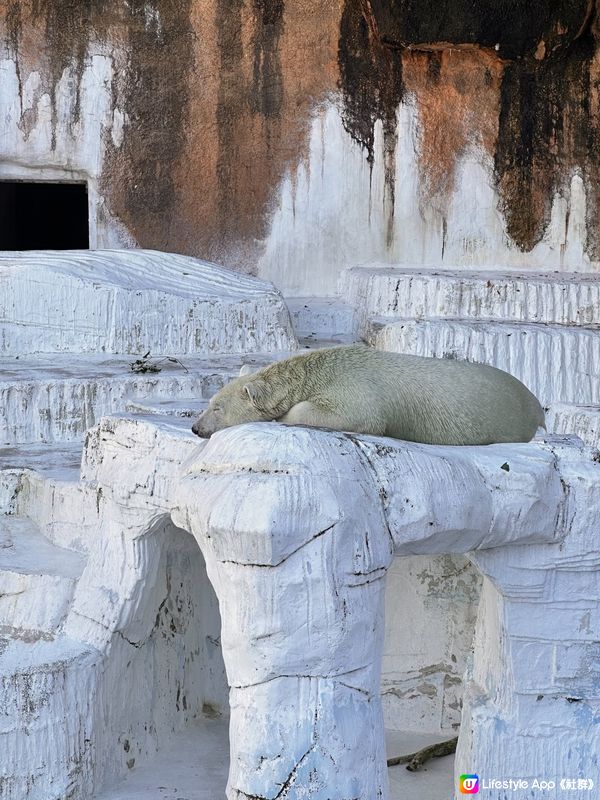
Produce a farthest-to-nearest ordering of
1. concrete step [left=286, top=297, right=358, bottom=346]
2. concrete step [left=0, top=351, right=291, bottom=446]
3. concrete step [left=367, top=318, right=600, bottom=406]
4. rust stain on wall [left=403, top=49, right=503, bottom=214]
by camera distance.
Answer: rust stain on wall [left=403, top=49, right=503, bottom=214], concrete step [left=286, top=297, right=358, bottom=346], concrete step [left=367, top=318, right=600, bottom=406], concrete step [left=0, top=351, right=291, bottom=446]

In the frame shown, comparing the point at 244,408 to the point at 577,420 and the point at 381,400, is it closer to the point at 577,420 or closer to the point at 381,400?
the point at 381,400

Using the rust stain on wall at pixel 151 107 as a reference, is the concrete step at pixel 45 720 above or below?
below

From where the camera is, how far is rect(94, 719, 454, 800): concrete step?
459cm

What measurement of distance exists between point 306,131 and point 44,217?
25.3 feet

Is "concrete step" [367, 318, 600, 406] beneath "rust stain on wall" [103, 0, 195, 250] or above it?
beneath

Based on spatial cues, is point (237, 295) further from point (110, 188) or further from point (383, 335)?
point (110, 188)

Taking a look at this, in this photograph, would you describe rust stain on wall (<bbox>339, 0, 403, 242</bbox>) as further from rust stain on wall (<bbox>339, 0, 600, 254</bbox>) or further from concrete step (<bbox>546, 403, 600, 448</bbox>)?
concrete step (<bbox>546, 403, 600, 448</bbox>)

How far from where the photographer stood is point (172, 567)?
196 inches

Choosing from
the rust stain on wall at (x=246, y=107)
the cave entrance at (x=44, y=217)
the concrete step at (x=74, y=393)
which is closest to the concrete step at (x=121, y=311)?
the concrete step at (x=74, y=393)

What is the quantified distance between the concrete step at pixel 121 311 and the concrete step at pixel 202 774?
9.20ft

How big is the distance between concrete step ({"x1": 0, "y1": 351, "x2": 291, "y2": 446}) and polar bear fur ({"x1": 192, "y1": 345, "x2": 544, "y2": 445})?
182cm

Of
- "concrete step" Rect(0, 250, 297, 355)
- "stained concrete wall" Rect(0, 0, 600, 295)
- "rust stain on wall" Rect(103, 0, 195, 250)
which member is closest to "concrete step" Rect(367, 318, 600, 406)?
"concrete step" Rect(0, 250, 297, 355)

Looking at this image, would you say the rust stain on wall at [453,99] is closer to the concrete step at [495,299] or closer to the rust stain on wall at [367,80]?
the rust stain on wall at [367,80]

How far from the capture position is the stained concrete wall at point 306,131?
30.4 feet
